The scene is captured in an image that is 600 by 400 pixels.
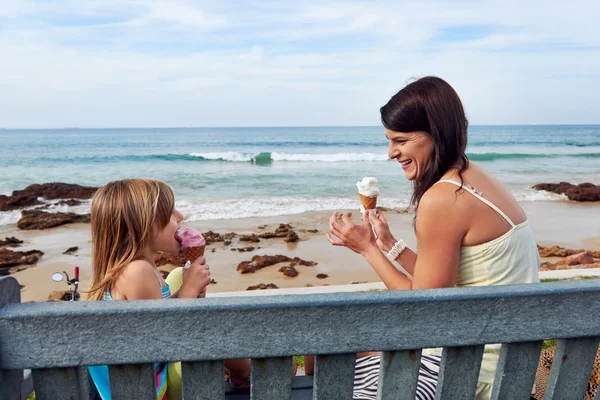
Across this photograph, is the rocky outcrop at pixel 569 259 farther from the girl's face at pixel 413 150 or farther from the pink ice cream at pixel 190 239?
the pink ice cream at pixel 190 239

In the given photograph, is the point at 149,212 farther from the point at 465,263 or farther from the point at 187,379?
the point at 465,263

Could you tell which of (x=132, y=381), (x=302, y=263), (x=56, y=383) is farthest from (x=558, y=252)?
(x=56, y=383)

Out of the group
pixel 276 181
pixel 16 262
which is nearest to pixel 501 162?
pixel 276 181

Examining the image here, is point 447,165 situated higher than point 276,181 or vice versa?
point 447,165

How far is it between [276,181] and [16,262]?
13.4 m

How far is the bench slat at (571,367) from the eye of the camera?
4.81 ft

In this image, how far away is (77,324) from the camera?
118 centimetres

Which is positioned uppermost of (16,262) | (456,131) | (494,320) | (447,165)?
(456,131)

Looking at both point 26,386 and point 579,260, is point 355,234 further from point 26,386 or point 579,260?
point 579,260

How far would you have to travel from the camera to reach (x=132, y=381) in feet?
4.26

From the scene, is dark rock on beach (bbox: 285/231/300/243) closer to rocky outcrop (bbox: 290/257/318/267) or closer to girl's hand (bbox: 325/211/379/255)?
rocky outcrop (bbox: 290/257/318/267)

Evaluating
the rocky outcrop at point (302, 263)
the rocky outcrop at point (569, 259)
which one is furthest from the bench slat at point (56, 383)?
the rocky outcrop at point (569, 259)

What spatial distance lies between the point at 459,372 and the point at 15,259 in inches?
351

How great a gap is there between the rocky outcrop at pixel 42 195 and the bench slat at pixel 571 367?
15321mm
